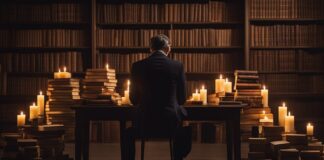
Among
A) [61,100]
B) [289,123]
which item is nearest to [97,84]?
[61,100]

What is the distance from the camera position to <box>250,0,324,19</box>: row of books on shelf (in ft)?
25.7

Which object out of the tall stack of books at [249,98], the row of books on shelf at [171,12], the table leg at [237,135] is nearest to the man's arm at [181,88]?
the table leg at [237,135]

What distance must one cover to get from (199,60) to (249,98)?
1060 millimetres

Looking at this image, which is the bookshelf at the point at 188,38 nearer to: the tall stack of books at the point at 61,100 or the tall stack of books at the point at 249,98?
the tall stack of books at the point at 249,98

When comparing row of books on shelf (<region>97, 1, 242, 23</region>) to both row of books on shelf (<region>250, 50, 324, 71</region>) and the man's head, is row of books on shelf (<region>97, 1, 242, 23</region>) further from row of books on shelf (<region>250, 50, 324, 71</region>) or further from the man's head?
the man's head

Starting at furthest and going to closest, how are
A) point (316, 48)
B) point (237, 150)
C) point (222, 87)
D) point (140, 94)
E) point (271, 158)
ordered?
1. point (316, 48)
2. point (222, 87)
3. point (271, 158)
4. point (237, 150)
5. point (140, 94)

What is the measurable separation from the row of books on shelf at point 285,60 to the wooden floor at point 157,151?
50.3 inches

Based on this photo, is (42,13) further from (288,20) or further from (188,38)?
(288,20)

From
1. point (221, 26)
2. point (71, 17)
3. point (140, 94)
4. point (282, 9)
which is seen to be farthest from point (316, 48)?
point (140, 94)

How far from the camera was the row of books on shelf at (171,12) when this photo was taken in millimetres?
7910

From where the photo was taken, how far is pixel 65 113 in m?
7.30

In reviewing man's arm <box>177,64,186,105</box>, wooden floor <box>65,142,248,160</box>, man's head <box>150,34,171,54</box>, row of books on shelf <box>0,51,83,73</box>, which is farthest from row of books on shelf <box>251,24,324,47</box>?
man's arm <box>177,64,186,105</box>

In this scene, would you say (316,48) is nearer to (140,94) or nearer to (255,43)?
(255,43)

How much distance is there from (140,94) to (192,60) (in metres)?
3.71
